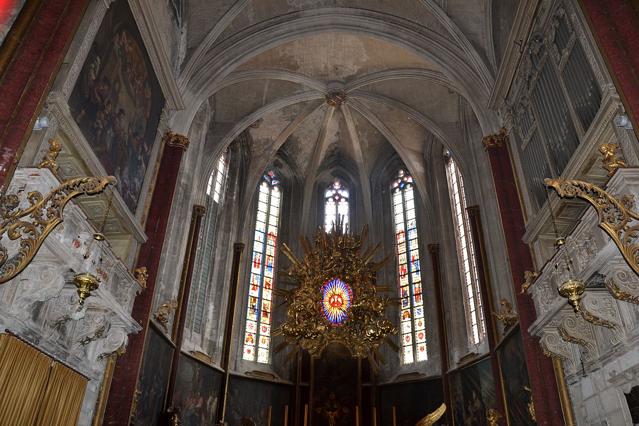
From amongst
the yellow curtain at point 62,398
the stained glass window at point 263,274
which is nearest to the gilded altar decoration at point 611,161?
the yellow curtain at point 62,398

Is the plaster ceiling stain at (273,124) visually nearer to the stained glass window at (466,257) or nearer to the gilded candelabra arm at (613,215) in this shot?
the stained glass window at (466,257)

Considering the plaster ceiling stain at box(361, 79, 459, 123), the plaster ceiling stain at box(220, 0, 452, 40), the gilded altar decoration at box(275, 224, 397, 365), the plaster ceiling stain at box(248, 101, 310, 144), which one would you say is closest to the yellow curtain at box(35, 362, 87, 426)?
the gilded altar decoration at box(275, 224, 397, 365)

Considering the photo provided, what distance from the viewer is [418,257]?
58.4 feet

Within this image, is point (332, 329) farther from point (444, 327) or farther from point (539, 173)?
point (539, 173)

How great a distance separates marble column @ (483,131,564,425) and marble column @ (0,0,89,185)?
317 inches

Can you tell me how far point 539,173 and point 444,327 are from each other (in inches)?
285

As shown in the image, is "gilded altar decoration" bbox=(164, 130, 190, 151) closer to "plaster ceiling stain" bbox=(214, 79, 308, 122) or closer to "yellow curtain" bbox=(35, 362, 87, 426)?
"plaster ceiling stain" bbox=(214, 79, 308, 122)

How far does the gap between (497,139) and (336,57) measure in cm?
702

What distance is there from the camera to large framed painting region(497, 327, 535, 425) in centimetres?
993

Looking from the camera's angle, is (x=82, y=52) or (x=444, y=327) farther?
(x=444, y=327)

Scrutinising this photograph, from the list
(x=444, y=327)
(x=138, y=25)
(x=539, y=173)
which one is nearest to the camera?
(x=539, y=173)

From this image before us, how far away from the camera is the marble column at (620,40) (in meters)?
5.54

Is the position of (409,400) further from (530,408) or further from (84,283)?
(84,283)

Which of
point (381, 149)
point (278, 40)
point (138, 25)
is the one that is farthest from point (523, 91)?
point (381, 149)
